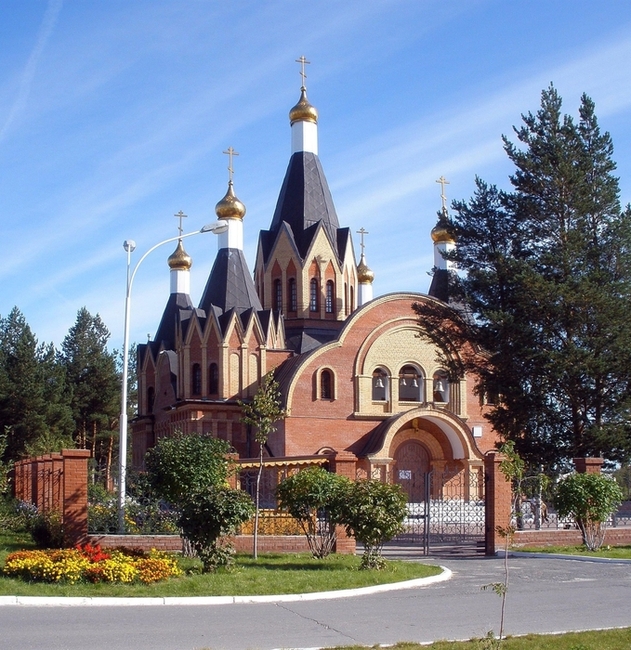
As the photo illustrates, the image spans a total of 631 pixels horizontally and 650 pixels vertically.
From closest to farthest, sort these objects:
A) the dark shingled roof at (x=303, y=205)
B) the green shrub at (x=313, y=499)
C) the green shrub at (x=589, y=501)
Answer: the green shrub at (x=313, y=499), the green shrub at (x=589, y=501), the dark shingled roof at (x=303, y=205)

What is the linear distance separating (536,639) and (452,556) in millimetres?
9056

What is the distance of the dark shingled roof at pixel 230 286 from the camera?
103ft

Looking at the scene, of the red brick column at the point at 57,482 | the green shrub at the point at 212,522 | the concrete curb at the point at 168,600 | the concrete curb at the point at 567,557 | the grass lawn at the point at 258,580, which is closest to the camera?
the concrete curb at the point at 168,600

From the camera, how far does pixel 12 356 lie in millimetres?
38562

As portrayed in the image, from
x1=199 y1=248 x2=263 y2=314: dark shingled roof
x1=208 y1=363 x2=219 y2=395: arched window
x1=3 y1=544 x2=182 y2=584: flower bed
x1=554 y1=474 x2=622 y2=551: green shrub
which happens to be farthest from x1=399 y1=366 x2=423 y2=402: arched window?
x1=3 y1=544 x2=182 y2=584: flower bed

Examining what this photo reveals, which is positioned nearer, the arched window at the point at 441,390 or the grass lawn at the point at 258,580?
the grass lawn at the point at 258,580

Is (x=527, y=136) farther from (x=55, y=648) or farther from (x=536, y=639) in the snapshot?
(x=55, y=648)

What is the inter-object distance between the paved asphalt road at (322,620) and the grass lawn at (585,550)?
423cm

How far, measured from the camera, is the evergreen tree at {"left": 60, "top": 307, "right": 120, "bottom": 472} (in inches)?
1763

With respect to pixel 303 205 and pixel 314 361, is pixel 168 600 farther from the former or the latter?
pixel 303 205

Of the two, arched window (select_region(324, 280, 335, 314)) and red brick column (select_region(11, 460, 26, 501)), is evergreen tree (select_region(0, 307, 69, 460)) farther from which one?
arched window (select_region(324, 280, 335, 314))

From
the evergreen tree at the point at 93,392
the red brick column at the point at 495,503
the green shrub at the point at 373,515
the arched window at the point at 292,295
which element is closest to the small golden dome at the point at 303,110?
the arched window at the point at 292,295

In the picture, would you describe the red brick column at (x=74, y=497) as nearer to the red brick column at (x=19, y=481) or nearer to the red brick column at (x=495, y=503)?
the red brick column at (x=495, y=503)

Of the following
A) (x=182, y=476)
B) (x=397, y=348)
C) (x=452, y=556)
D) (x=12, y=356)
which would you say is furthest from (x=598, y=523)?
(x=12, y=356)
